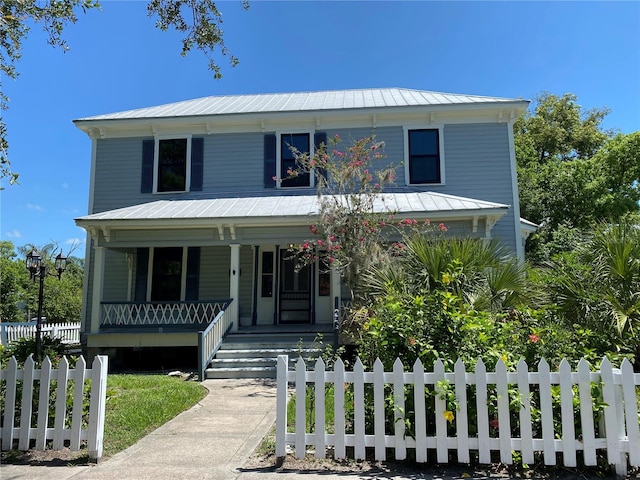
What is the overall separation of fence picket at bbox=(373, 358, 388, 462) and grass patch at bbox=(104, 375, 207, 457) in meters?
2.77

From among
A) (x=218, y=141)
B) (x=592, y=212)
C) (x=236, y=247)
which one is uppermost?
(x=218, y=141)

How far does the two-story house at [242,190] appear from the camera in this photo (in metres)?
11.8

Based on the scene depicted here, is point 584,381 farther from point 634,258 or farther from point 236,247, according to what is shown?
point 236,247

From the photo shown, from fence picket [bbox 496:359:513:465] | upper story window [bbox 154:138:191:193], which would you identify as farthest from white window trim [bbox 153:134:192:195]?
fence picket [bbox 496:359:513:465]

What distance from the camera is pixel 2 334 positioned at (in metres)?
17.0

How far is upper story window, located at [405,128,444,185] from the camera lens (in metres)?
13.4

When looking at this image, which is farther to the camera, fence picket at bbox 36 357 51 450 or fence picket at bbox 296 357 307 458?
fence picket at bbox 36 357 51 450

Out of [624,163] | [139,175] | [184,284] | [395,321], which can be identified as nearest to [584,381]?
[395,321]

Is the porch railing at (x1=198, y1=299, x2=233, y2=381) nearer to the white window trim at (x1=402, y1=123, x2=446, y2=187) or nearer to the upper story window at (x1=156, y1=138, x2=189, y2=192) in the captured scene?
the upper story window at (x1=156, y1=138, x2=189, y2=192)

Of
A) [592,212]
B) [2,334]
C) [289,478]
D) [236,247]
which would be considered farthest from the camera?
[592,212]

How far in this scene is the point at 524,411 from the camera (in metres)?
3.97

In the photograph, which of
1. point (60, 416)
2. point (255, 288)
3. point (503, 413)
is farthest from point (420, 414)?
point (255, 288)

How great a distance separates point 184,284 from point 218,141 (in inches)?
181

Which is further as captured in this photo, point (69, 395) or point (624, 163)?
point (624, 163)
